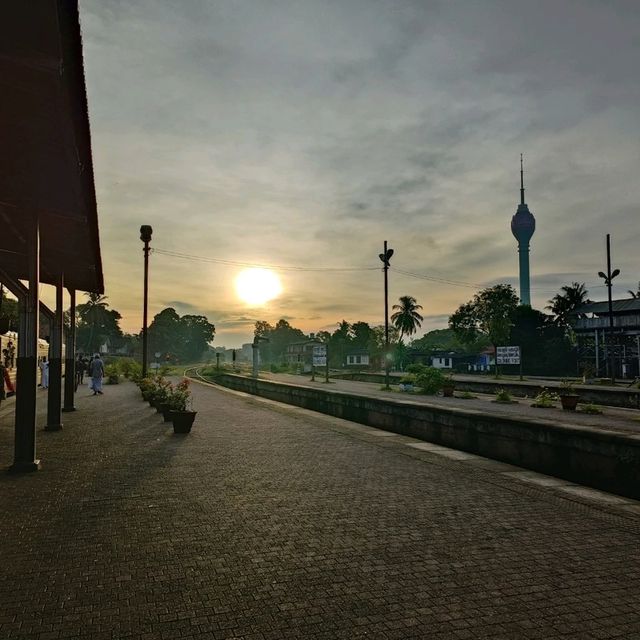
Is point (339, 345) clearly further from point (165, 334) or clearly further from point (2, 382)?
point (2, 382)

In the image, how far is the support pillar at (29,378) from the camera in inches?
317

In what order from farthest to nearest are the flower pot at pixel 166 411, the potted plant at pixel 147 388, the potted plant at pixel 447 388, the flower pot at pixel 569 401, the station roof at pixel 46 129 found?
the potted plant at pixel 447 388 → the flower pot at pixel 569 401 → the potted plant at pixel 147 388 → the flower pot at pixel 166 411 → the station roof at pixel 46 129

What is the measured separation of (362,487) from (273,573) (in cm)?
304

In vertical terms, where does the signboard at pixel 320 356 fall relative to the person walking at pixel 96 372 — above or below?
above

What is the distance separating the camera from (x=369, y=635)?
10.6 ft

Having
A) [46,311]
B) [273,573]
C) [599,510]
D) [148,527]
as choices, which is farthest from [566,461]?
[46,311]

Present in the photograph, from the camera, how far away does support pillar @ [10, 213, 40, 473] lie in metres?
8.05

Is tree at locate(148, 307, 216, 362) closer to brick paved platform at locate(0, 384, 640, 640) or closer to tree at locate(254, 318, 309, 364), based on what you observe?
tree at locate(254, 318, 309, 364)

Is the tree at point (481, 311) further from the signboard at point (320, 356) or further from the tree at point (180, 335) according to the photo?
the tree at point (180, 335)

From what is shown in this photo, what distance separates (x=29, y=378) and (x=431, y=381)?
22729mm

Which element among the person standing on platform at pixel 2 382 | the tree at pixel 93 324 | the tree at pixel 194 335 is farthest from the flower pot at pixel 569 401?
the tree at pixel 194 335

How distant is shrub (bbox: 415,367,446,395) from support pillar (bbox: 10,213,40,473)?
2254 centimetres

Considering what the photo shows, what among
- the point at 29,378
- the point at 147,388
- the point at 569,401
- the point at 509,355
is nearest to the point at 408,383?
the point at 509,355

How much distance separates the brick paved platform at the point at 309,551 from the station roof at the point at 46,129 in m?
4.14
